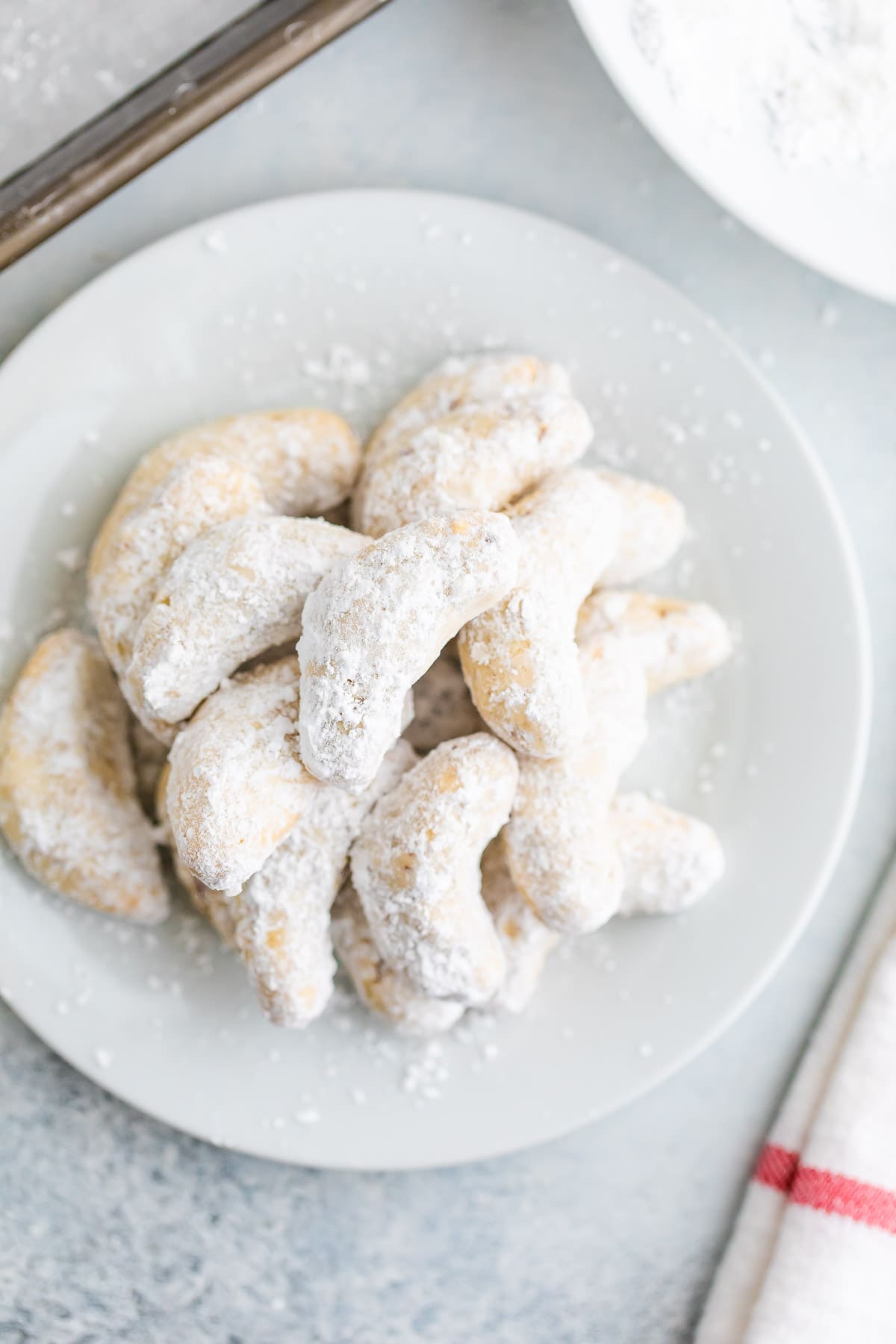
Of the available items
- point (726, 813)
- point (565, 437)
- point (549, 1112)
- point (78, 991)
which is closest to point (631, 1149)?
point (549, 1112)

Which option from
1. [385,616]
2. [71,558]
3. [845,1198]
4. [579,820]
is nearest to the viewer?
[385,616]

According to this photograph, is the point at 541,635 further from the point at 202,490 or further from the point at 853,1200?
the point at 853,1200

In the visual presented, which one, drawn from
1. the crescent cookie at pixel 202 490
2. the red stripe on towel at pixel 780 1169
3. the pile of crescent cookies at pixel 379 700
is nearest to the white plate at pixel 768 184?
the pile of crescent cookies at pixel 379 700

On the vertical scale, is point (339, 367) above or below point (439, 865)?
above

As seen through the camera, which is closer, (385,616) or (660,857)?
(385,616)

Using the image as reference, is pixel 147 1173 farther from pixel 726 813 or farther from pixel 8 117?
pixel 8 117

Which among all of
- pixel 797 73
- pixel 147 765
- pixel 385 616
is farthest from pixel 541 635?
pixel 797 73
